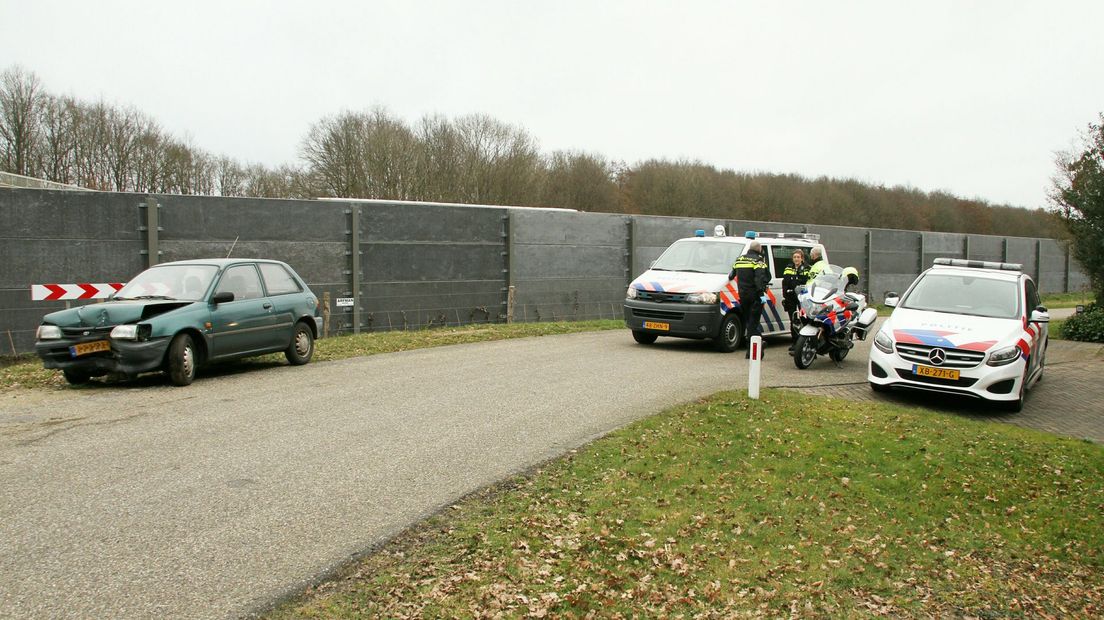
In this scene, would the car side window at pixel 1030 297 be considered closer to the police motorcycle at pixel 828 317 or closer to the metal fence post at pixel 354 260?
the police motorcycle at pixel 828 317

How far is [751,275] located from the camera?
14344 millimetres

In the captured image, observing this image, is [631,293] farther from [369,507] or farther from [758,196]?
[758,196]

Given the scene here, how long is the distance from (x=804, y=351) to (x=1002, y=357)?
3327 mm

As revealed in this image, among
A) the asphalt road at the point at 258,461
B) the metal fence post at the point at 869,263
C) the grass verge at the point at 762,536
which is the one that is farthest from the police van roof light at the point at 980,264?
the metal fence post at the point at 869,263

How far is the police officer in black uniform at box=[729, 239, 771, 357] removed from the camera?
14.3 m

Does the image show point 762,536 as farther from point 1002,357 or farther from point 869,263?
point 869,263

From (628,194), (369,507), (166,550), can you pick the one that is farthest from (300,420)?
(628,194)

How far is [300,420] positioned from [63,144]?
4194cm

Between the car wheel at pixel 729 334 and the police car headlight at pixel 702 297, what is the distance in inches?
19.1

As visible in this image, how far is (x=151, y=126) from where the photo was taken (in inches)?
1829

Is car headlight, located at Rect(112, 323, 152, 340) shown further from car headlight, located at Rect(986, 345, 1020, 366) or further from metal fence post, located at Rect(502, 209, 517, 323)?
metal fence post, located at Rect(502, 209, 517, 323)

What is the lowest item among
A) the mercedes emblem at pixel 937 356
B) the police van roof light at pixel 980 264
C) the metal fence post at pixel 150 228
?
the mercedes emblem at pixel 937 356

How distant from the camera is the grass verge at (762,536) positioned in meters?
4.58

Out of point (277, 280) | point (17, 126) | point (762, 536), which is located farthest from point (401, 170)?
point (762, 536)
